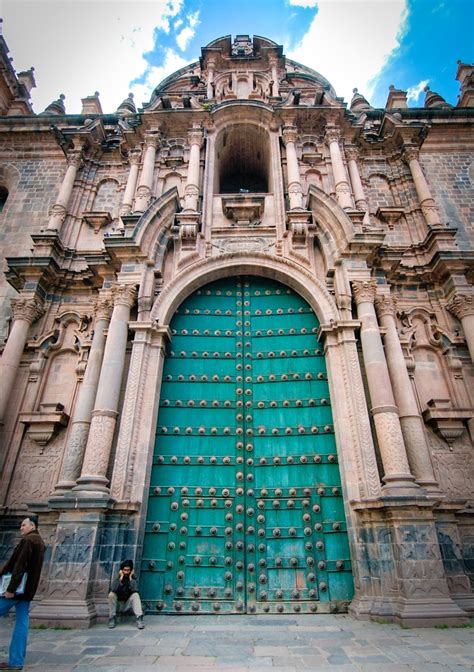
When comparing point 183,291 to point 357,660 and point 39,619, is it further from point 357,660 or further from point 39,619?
point 357,660

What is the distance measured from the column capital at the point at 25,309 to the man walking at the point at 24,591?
5.90 meters

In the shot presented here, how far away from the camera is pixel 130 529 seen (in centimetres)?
644

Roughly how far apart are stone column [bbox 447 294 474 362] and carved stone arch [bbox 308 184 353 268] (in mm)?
2856

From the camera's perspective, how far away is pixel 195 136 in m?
11.4

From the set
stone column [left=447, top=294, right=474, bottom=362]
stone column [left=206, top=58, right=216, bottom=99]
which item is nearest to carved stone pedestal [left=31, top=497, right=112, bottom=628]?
stone column [left=447, top=294, right=474, bottom=362]

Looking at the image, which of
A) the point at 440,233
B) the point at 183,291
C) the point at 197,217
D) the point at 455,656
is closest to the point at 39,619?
the point at 455,656

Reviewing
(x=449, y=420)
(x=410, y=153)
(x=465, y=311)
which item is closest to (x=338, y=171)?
(x=410, y=153)

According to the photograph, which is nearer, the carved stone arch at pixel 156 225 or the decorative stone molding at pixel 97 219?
the carved stone arch at pixel 156 225

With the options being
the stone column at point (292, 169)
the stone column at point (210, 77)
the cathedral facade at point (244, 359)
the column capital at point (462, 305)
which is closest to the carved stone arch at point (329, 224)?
the cathedral facade at point (244, 359)

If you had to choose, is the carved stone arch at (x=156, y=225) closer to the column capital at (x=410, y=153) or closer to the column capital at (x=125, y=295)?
the column capital at (x=125, y=295)

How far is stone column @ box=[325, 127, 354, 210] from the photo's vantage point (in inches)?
398

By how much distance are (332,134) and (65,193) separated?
7869 millimetres

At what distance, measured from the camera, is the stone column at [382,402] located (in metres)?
6.36

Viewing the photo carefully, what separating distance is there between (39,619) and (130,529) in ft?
5.25
